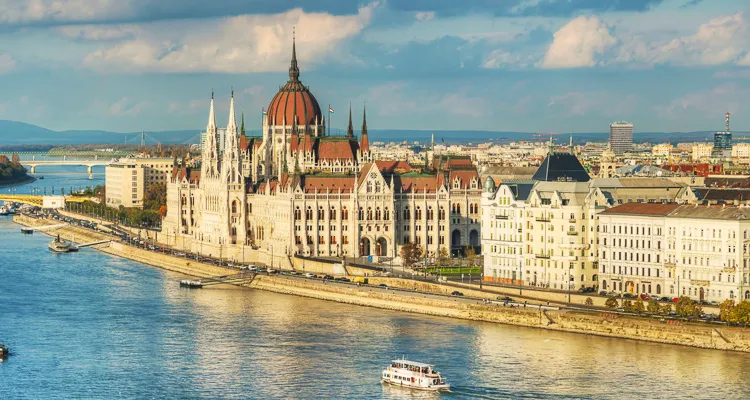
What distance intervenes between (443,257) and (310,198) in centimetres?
1085

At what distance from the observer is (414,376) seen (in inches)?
2564

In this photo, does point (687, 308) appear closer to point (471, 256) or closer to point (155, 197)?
point (471, 256)

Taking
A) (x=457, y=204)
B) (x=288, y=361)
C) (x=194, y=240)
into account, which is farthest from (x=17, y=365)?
(x=194, y=240)

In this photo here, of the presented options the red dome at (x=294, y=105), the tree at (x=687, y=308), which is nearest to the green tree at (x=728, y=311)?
the tree at (x=687, y=308)

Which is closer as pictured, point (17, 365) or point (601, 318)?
point (17, 365)

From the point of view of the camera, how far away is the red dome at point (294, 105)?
134750 mm

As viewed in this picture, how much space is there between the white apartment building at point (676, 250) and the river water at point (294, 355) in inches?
301

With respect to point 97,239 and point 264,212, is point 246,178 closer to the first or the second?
point 264,212

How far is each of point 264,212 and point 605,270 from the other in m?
40.4

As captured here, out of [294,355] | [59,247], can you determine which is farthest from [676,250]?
[59,247]

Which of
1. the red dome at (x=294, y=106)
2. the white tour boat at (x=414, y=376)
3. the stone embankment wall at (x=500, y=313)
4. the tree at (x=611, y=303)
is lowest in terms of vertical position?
the white tour boat at (x=414, y=376)

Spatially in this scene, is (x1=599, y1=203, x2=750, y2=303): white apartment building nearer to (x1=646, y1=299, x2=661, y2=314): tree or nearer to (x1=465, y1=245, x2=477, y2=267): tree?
(x1=646, y1=299, x2=661, y2=314): tree

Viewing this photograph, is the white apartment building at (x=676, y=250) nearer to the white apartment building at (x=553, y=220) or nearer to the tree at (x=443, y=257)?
the white apartment building at (x=553, y=220)

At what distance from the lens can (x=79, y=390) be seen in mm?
64812
